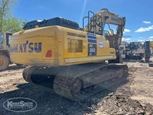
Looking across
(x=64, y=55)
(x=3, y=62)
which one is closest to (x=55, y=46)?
(x=64, y=55)

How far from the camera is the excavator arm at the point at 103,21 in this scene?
6.10 meters

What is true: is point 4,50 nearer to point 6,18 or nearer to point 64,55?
point 64,55

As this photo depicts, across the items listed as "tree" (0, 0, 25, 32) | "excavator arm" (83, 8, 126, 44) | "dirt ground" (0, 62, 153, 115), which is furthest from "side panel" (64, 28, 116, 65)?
"tree" (0, 0, 25, 32)

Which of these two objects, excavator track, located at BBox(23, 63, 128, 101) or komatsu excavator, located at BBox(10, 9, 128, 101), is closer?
komatsu excavator, located at BBox(10, 9, 128, 101)

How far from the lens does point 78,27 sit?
5098mm

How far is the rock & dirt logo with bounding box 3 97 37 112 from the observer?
407 cm

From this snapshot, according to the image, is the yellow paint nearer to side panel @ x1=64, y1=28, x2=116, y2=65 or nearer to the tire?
side panel @ x1=64, y1=28, x2=116, y2=65

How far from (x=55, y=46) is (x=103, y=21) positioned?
406 centimetres

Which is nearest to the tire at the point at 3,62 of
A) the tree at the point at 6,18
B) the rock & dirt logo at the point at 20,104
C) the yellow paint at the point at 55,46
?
the yellow paint at the point at 55,46

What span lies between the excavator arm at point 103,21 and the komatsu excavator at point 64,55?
104 mm

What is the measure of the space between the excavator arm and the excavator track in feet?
4.92

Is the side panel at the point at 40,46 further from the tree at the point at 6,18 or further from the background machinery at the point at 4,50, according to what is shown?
the tree at the point at 6,18

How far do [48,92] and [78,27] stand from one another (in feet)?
7.75

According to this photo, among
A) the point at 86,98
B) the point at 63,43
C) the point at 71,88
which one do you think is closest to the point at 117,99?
the point at 86,98
